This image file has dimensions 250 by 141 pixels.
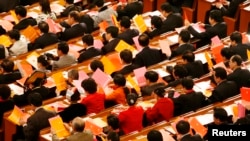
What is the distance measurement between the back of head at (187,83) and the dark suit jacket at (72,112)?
4.89 feet

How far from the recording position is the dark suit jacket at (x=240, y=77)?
12617 mm

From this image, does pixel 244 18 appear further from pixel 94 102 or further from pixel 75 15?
pixel 94 102

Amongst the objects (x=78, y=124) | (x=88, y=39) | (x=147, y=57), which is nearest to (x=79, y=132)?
(x=78, y=124)

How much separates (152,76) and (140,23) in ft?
8.92

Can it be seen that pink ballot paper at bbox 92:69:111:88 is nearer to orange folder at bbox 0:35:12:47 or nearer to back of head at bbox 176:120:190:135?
back of head at bbox 176:120:190:135

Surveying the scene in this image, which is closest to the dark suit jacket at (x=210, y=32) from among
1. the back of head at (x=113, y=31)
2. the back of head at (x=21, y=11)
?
the back of head at (x=113, y=31)

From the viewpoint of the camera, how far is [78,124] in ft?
35.7

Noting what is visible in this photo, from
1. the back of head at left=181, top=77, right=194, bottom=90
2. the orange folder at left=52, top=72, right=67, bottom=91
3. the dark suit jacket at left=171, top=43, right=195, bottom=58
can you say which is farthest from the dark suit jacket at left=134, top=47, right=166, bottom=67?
the back of head at left=181, top=77, right=194, bottom=90

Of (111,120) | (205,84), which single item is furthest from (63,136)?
(205,84)

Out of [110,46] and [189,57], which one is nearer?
[189,57]

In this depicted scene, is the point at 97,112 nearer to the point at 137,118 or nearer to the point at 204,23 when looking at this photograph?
the point at 137,118

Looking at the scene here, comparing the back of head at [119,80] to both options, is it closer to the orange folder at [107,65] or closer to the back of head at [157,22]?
the orange folder at [107,65]

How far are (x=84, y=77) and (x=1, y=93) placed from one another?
140 centimetres

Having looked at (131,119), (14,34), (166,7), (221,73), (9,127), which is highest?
(14,34)
